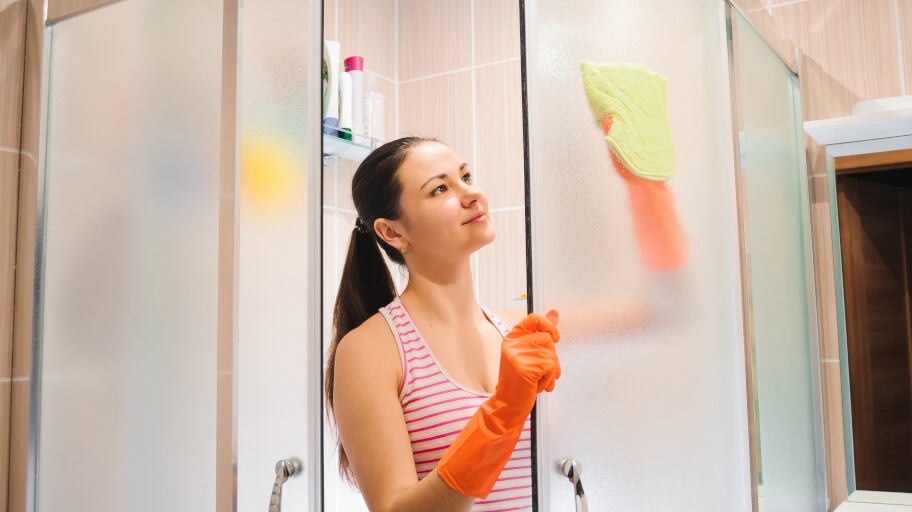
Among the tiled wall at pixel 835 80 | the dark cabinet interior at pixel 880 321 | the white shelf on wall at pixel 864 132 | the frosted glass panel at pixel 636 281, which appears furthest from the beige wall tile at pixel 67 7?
the dark cabinet interior at pixel 880 321

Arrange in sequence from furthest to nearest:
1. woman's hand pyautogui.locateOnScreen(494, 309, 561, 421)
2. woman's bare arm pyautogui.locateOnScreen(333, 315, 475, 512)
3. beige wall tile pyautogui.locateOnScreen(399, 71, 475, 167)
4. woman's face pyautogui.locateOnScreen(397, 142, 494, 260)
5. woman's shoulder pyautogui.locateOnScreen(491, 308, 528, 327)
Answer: beige wall tile pyautogui.locateOnScreen(399, 71, 475, 167) → woman's shoulder pyautogui.locateOnScreen(491, 308, 528, 327) → woman's face pyautogui.locateOnScreen(397, 142, 494, 260) → woman's bare arm pyautogui.locateOnScreen(333, 315, 475, 512) → woman's hand pyautogui.locateOnScreen(494, 309, 561, 421)

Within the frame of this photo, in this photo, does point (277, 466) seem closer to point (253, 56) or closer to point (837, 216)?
point (253, 56)

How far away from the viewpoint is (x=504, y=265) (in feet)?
6.64

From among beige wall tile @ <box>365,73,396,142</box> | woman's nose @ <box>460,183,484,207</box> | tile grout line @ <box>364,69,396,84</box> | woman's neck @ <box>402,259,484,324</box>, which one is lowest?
woman's neck @ <box>402,259,484,324</box>

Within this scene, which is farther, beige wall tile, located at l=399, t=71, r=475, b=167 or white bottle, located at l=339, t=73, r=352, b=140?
beige wall tile, located at l=399, t=71, r=475, b=167

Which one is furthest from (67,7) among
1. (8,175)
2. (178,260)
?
(178,260)

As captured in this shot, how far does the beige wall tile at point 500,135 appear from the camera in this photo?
6.64ft

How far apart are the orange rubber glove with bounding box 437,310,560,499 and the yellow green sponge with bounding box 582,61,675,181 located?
0.90ft

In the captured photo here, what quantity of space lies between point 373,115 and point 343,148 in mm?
149

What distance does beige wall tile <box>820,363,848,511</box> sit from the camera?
1429mm

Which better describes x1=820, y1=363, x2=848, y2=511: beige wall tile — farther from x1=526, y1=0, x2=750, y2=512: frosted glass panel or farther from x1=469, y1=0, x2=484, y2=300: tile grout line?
x1=469, y1=0, x2=484, y2=300: tile grout line

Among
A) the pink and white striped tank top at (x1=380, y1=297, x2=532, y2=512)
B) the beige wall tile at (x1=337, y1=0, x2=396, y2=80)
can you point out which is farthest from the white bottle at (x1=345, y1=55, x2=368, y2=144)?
the pink and white striped tank top at (x1=380, y1=297, x2=532, y2=512)

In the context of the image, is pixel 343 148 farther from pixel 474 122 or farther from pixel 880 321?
pixel 880 321

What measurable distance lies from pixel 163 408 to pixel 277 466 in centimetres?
22
